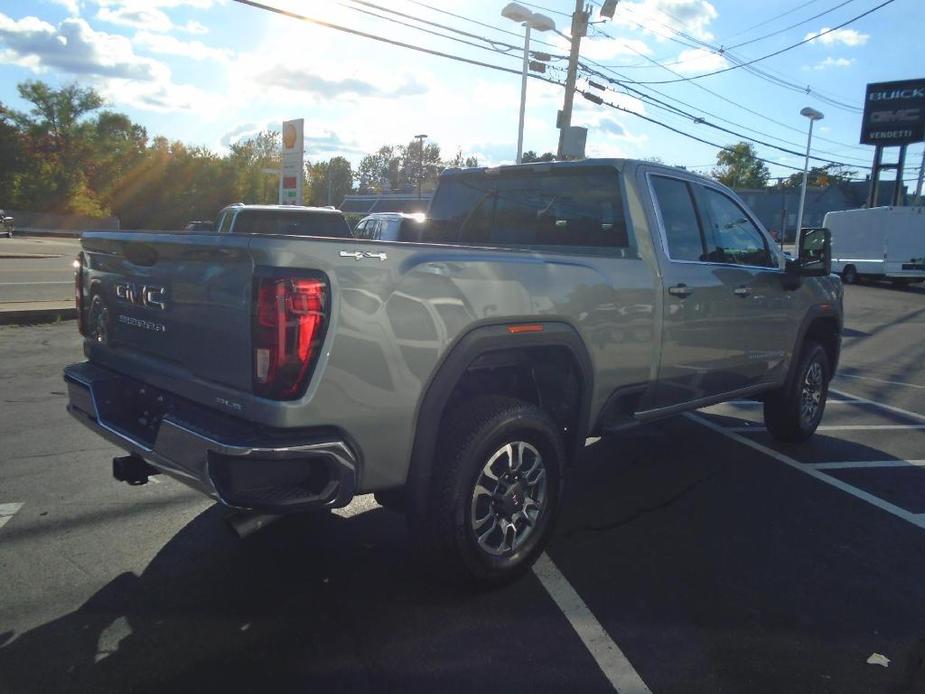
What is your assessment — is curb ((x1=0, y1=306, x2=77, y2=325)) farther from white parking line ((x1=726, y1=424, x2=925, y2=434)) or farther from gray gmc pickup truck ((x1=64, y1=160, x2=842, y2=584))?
white parking line ((x1=726, y1=424, x2=925, y2=434))

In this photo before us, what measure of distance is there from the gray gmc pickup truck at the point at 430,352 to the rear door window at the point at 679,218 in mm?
17

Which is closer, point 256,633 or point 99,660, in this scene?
point 99,660

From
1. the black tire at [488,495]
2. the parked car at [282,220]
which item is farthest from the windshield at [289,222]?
the black tire at [488,495]

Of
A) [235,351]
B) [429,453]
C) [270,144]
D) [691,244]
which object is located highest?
[270,144]

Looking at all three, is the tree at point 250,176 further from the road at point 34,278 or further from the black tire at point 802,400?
the black tire at point 802,400

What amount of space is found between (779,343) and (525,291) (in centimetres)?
303

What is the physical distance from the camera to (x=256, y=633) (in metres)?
3.04

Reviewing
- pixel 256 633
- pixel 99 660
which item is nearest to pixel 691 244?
pixel 256 633

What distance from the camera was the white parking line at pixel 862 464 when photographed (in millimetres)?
5691

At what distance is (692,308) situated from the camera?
4465 mm

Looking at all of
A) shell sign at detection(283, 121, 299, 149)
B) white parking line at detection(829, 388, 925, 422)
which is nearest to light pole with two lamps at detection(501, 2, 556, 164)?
shell sign at detection(283, 121, 299, 149)

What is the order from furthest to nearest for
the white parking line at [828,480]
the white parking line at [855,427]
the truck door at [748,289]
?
the white parking line at [855,427] < the truck door at [748,289] < the white parking line at [828,480]

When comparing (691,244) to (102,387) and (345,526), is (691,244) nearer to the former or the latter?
(345,526)

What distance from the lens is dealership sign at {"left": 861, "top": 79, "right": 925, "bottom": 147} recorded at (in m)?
38.8
